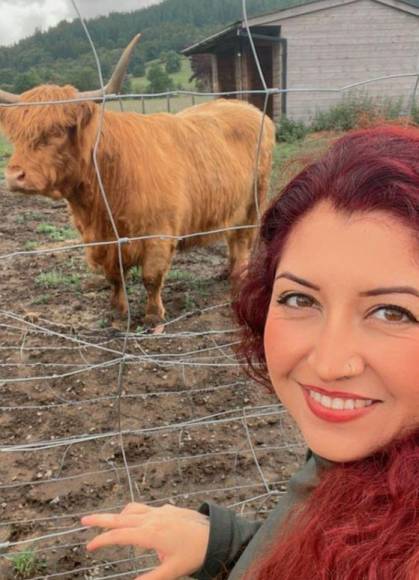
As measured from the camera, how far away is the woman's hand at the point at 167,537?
1115 millimetres

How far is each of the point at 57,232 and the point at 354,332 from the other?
5652 millimetres

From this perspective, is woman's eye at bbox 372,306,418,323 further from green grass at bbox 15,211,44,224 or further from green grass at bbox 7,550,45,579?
green grass at bbox 15,211,44,224

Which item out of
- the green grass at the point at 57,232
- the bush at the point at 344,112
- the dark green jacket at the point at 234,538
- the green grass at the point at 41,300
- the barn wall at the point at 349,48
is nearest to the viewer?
the dark green jacket at the point at 234,538

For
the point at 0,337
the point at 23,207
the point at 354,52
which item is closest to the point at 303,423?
the point at 0,337

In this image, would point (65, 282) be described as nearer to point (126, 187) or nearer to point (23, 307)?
point (23, 307)

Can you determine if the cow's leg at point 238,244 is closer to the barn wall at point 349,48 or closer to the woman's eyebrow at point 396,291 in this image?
the woman's eyebrow at point 396,291

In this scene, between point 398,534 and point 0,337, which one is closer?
point 398,534

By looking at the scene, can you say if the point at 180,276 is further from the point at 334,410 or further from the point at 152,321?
the point at 334,410

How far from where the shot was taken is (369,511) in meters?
0.78

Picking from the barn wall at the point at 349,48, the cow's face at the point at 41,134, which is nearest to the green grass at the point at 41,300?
the cow's face at the point at 41,134

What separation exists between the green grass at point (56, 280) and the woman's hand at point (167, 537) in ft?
12.2

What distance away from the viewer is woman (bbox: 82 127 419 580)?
0.77 m

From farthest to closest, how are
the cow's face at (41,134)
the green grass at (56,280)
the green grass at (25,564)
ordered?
the green grass at (56,280) → the cow's face at (41,134) → the green grass at (25,564)

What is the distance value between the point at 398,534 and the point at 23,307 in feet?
13.1
